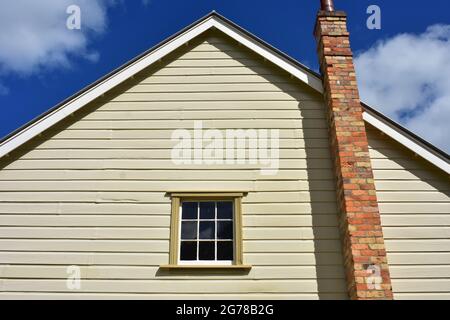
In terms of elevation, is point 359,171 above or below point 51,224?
above

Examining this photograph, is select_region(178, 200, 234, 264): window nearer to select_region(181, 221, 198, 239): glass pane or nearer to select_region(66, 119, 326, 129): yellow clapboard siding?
select_region(181, 221, 198, 239): glass pane

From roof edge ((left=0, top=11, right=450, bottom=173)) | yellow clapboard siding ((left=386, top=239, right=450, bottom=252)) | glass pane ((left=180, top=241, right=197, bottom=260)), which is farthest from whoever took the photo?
roof edge ((left=0, top=11, right=450, bottom=173))

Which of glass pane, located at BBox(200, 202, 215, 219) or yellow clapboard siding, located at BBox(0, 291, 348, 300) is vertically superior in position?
glass pane, located at BBox(200, 202, 215, 219)

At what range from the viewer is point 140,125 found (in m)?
8.11

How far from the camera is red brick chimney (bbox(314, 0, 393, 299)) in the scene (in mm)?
6238

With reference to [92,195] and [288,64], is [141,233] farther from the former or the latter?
[288,64]

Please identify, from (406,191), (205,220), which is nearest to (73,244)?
(205,220)

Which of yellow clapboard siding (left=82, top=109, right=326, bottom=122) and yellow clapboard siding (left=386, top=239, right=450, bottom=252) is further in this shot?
yellow clapboard siding (left=82, top=109, right=326, bottom=122)

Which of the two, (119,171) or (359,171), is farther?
(119,171)

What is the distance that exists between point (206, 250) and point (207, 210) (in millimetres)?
678

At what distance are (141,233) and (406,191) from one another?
14.4 ft

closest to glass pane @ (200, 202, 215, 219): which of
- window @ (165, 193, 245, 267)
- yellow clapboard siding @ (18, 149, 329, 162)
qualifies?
window @ (165, 193, 245, 267)

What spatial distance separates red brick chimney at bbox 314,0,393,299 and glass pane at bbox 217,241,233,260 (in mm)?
1771

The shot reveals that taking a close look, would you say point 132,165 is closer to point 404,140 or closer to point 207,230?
point 207,230
